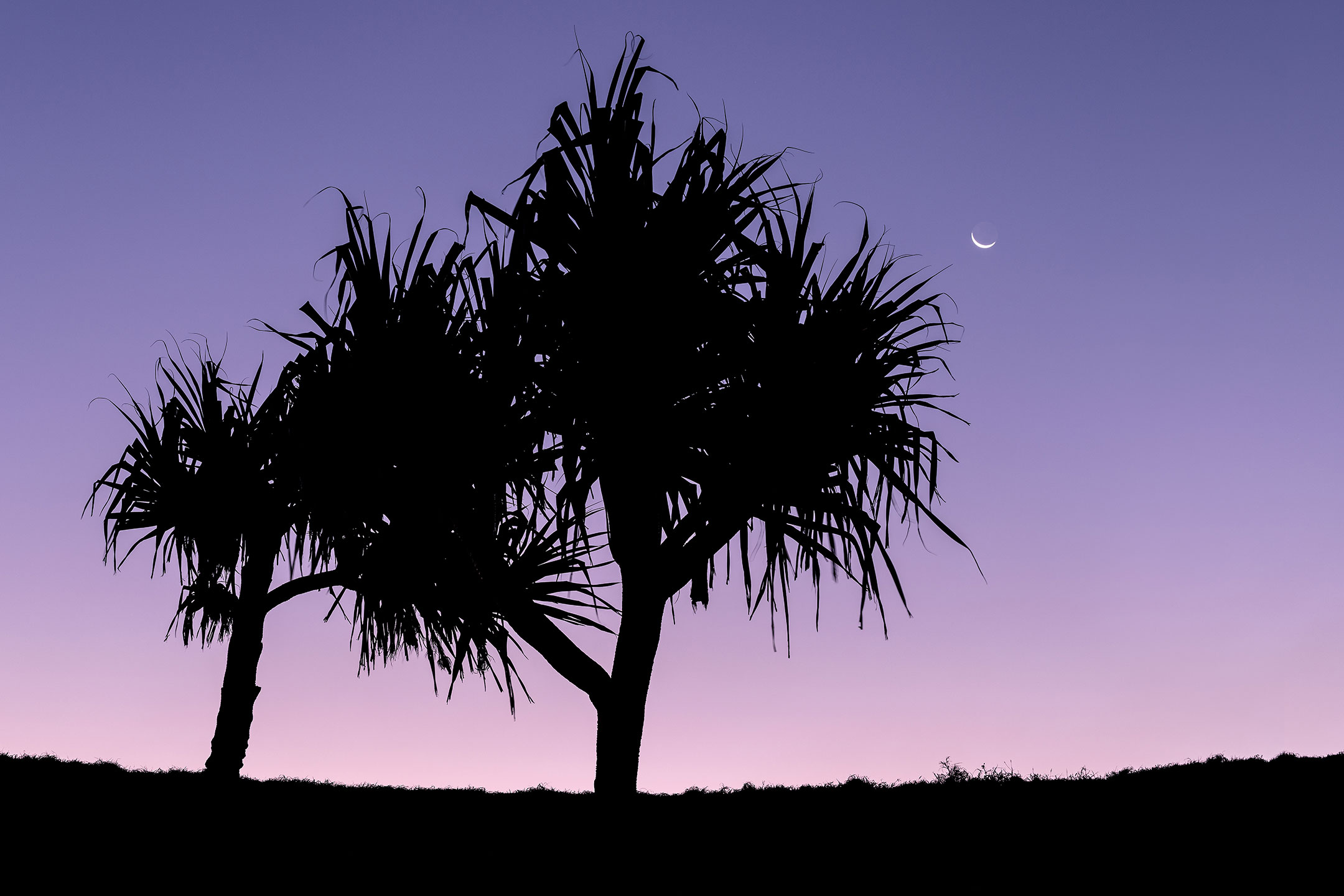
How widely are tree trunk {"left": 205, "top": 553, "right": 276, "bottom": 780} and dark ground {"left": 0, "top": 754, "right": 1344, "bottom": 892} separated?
110 inches

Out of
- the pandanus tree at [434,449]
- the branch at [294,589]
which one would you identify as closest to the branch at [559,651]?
the pandanus tree at [434,449]

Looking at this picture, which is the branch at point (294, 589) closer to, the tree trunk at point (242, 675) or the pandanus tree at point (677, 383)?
the tree trunk at point (242, 675)

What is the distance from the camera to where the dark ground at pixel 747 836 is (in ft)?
16.9


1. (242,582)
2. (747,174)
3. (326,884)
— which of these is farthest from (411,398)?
(242,582)

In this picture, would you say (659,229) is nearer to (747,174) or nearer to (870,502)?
(747,174)

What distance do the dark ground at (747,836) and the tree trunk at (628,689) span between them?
10.6 inches

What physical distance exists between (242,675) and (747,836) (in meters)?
6.74

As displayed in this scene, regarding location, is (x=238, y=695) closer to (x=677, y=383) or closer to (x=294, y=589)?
(x=294, y=589)

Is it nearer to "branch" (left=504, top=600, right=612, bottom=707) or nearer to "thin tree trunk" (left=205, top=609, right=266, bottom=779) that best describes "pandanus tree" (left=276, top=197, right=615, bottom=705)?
"branch" (left=504, top=600, right=612, bottom=707)

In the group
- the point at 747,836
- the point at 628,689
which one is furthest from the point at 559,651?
the point at 747,836

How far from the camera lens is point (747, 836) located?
6.10 meters

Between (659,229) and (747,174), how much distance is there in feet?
3.02

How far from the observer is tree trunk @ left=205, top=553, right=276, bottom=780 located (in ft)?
34.8

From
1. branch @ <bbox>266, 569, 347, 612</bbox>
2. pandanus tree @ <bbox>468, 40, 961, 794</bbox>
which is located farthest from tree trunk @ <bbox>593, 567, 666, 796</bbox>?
branch @ <bbox>266, 569, 347, 612</bbox>
